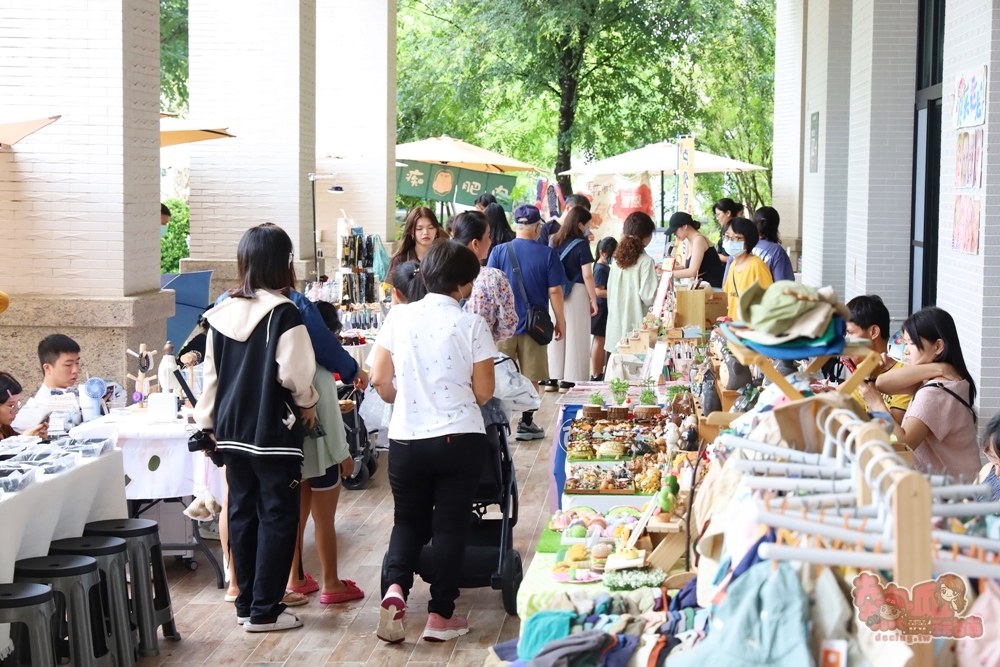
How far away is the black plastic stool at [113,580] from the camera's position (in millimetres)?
4617

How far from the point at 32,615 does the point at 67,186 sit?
150 inches

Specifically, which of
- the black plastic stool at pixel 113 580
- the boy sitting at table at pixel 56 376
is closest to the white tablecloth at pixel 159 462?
the boy sitting at table at pixel 56 376

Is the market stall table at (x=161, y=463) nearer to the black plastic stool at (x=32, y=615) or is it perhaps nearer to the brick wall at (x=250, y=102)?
the black plastic stool at (x=32, y=615)

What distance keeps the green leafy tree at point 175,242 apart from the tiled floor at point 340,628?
47.8ft

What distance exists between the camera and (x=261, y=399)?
4.82 metres

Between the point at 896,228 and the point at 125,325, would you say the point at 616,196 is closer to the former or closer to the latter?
the point at 896,228

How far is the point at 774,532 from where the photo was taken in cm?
254

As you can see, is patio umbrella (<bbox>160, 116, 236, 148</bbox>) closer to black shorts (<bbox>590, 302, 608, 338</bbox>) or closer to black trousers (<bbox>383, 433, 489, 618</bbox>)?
black shorts (<bbox>590, 302, 608, 338</bbox>)

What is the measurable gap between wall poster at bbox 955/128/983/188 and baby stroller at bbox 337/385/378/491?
12.0 ft

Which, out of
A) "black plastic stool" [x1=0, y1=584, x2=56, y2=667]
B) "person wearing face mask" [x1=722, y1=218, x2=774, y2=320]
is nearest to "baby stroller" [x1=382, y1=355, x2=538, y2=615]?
"black plastic stool" [x1=0, y1=584, x2=56, y2=667]

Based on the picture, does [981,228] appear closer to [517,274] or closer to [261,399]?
[517,274]

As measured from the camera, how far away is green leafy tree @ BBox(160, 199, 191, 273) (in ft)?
66.4

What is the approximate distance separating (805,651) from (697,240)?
882 centimetres

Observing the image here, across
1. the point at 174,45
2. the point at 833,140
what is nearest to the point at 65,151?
the point at 833,140
